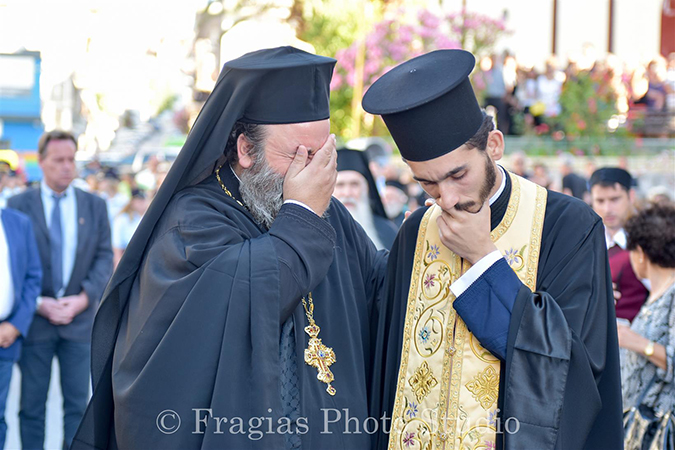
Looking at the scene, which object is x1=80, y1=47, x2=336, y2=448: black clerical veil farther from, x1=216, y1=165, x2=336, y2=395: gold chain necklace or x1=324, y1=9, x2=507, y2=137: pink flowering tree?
x1=324, y1=9, x2=507, y2=137: pink flowering tree

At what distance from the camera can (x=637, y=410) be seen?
13.4 feet

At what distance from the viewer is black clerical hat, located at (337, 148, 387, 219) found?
19.5 ft

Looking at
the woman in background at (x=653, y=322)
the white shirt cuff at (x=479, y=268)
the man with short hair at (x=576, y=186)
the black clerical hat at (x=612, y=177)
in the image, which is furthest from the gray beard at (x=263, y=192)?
the man with short hair at (x=576, y=186)

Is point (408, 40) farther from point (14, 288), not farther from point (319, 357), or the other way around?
point (319, 357)

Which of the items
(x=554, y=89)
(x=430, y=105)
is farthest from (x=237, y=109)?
(x=554, y=89)

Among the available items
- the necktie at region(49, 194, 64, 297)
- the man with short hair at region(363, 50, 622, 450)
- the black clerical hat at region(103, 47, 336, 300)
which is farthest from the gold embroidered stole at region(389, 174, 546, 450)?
the necktie at region(49, 194, 64, 297)

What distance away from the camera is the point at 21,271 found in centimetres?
536

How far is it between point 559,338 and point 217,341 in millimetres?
1078

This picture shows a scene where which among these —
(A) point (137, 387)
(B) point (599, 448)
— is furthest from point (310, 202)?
(B) point (599, 448)

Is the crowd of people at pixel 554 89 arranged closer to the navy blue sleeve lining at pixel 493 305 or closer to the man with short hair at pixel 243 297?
the man with short hair at pixel 243 297

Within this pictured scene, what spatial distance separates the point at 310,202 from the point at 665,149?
1103cm

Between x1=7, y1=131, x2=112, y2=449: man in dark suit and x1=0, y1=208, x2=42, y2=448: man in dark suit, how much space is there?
0.31 meters

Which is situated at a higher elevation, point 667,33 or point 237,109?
point 237,109

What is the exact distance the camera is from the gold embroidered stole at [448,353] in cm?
281
